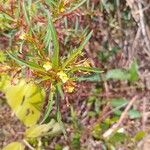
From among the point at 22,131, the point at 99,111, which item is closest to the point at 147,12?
the point at 99,111

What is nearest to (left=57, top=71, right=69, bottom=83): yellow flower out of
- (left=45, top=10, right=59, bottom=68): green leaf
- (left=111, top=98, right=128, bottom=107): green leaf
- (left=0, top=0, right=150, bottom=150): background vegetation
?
(left=45, top=10, right=59, bottom=68): green leaf

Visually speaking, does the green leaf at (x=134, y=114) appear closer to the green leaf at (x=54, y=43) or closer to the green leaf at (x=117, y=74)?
the green leaf at (x=117, y=74)

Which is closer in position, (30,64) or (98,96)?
(30,64)

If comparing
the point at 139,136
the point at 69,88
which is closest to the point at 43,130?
the point at 139,136

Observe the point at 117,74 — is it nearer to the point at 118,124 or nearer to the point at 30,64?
the point at 118,124

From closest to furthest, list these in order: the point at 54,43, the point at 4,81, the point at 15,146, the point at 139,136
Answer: the point at 54,43 → the point at 4,81 → the point at 15,146 → the point at 139,136

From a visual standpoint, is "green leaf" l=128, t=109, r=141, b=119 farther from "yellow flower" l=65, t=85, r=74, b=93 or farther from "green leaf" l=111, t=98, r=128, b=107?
"yellow flower" l=65, t=85, r=74, b=93

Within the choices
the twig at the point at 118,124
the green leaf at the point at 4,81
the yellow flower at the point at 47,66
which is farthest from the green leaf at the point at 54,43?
the twig at the point at 118,124
